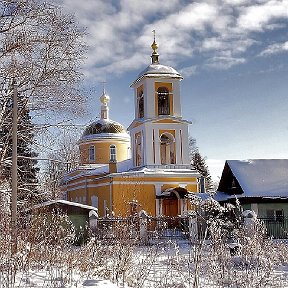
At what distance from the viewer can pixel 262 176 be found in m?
22.4

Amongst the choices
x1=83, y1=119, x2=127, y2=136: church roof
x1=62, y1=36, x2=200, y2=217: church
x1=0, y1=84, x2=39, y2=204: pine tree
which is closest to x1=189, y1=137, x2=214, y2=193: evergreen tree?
x1=83, y1=119, x2=127, y2=136: church roof

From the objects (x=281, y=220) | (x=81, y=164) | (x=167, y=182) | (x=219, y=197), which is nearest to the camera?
(x=81, y=164)

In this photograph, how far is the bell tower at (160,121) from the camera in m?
29.6

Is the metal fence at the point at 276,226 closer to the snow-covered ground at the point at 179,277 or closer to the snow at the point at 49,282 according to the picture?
the snow-covered ground at the point at 179,277

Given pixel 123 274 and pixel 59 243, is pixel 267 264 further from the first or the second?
pixel 59 243

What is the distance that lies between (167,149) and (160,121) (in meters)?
2.20

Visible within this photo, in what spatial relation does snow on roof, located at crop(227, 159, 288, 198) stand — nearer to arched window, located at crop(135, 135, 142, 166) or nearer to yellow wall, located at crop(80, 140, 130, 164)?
arched window, located at crop(135, 135, 142, 166)

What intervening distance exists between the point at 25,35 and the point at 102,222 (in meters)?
10.9

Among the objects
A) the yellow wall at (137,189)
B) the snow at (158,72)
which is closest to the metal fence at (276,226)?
the yellow wall at (137,189)

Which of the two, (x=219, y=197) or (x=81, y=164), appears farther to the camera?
(x=219, y=197)

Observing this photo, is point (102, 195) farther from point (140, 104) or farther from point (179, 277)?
point (179, 277)

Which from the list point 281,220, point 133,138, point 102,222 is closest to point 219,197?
point 281,220

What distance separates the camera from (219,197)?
2423 cm

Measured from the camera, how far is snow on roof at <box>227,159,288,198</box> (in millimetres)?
21344
